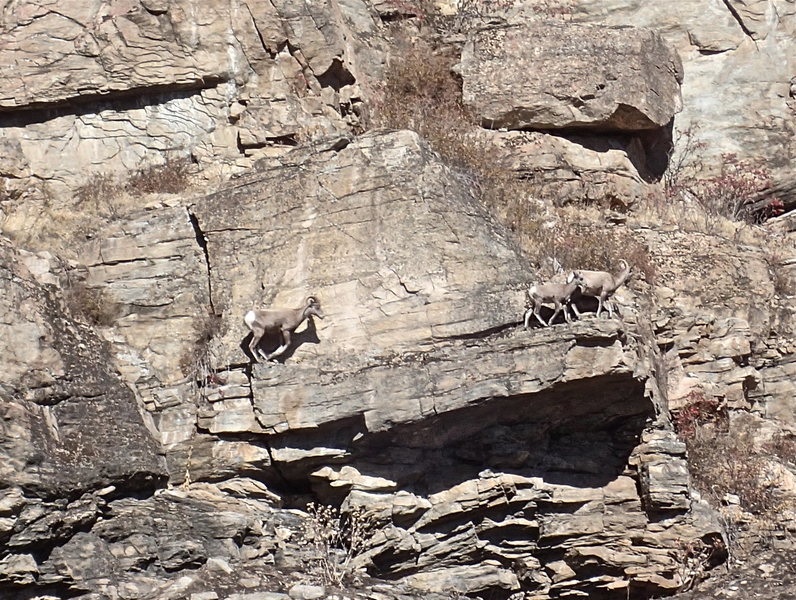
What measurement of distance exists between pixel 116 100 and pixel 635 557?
8.36m

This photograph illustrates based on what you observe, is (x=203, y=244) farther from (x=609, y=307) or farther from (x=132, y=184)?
(x=609, y=307)

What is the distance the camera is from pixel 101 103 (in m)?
17.2

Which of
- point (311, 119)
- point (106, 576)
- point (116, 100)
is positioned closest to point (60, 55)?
point (116, 100)

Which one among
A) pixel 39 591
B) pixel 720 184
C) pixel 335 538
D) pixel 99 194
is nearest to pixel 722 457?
pixel 335 538

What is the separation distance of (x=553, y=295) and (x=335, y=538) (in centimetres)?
323

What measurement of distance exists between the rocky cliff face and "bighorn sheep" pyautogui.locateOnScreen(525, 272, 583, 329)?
29 centimetres

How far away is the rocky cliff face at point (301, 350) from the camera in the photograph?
13.0 m

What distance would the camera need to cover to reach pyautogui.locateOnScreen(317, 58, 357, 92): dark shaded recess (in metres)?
17.5

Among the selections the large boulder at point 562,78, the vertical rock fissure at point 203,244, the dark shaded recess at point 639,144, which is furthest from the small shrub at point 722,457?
the vertical rock fissure at point 203,244

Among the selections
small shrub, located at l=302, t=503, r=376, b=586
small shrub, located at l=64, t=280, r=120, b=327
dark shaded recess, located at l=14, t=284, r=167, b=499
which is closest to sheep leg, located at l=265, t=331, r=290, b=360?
dark shaded recess, located at l=14, t=284, r=167, b=499

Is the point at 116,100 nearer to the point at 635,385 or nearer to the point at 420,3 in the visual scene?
the point at 420,3

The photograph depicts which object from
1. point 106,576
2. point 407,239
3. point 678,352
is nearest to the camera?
point 106,576

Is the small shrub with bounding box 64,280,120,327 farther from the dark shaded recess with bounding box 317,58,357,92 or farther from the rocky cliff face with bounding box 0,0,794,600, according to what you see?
the dark shaded recess with bounding box 317,58,357,92

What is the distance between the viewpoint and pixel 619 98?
17766 mm
